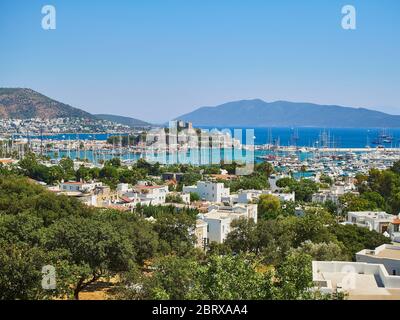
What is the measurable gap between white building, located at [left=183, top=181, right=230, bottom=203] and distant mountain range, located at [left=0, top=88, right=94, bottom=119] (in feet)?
24.8

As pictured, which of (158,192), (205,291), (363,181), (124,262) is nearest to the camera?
(205,291)

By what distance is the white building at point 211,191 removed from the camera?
1680 centimetres

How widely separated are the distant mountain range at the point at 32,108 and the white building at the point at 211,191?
24.8 ft

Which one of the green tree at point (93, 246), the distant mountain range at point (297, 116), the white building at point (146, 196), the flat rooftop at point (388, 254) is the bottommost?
the white building at point (146, 196)

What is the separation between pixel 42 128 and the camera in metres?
32.9

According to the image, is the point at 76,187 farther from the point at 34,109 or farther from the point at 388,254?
the point at 388,254

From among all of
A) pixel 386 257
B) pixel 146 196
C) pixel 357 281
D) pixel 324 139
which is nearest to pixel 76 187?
pixel 146 196

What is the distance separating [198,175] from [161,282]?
16920 millimetres

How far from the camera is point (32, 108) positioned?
25.3 meters

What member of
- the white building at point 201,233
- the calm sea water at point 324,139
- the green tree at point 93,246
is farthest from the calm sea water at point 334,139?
the green tree at point 93,246

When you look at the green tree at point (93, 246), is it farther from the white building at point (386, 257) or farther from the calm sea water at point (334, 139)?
the calm sea water at point (334, 139)

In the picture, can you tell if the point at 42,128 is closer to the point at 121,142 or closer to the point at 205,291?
the point at 121,142
